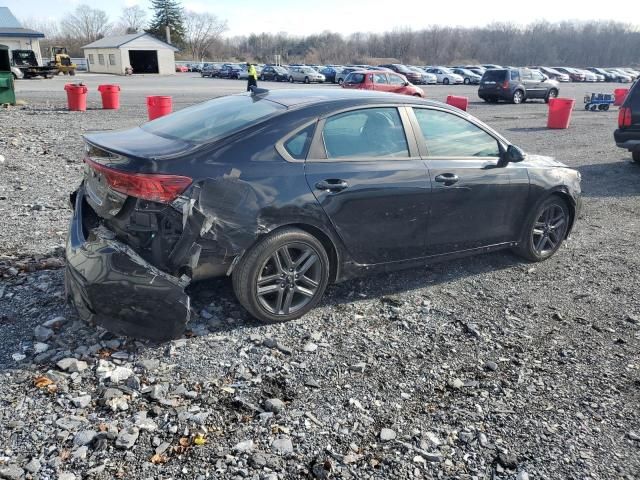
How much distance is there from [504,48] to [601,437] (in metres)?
136

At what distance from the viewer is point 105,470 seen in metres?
2.53

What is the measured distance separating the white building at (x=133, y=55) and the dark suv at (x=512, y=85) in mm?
45817

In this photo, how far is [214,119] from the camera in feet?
13.5

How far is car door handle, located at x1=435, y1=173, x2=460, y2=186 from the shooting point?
14.5 feet

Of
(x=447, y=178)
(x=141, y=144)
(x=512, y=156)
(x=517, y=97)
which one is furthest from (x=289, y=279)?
(x=517, y=97)

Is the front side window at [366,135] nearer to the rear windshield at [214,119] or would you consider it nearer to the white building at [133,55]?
the rear windshield at [214,119]

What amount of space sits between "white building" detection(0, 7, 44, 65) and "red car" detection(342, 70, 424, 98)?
115 feet

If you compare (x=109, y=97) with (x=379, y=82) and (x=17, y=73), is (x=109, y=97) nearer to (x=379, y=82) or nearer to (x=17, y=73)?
(x=379, y=82)

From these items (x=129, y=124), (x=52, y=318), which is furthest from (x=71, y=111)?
(x=52, y=318)

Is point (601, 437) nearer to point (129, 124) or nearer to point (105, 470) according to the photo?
point (105, 470)

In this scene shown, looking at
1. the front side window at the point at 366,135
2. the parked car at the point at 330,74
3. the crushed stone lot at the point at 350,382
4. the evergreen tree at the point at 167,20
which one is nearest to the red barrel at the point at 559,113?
the crushed stone lot at the point at 350,382

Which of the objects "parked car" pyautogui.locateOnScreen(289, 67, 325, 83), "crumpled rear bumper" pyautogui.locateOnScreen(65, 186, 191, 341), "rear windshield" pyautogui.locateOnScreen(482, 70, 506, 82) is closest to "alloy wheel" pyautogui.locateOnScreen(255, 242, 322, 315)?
"crumpled rear bumper" pyautogui.locateOnScreen(65, 186, 191, 341)

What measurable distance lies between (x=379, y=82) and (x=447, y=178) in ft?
73.1

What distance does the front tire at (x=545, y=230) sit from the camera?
5254mm
